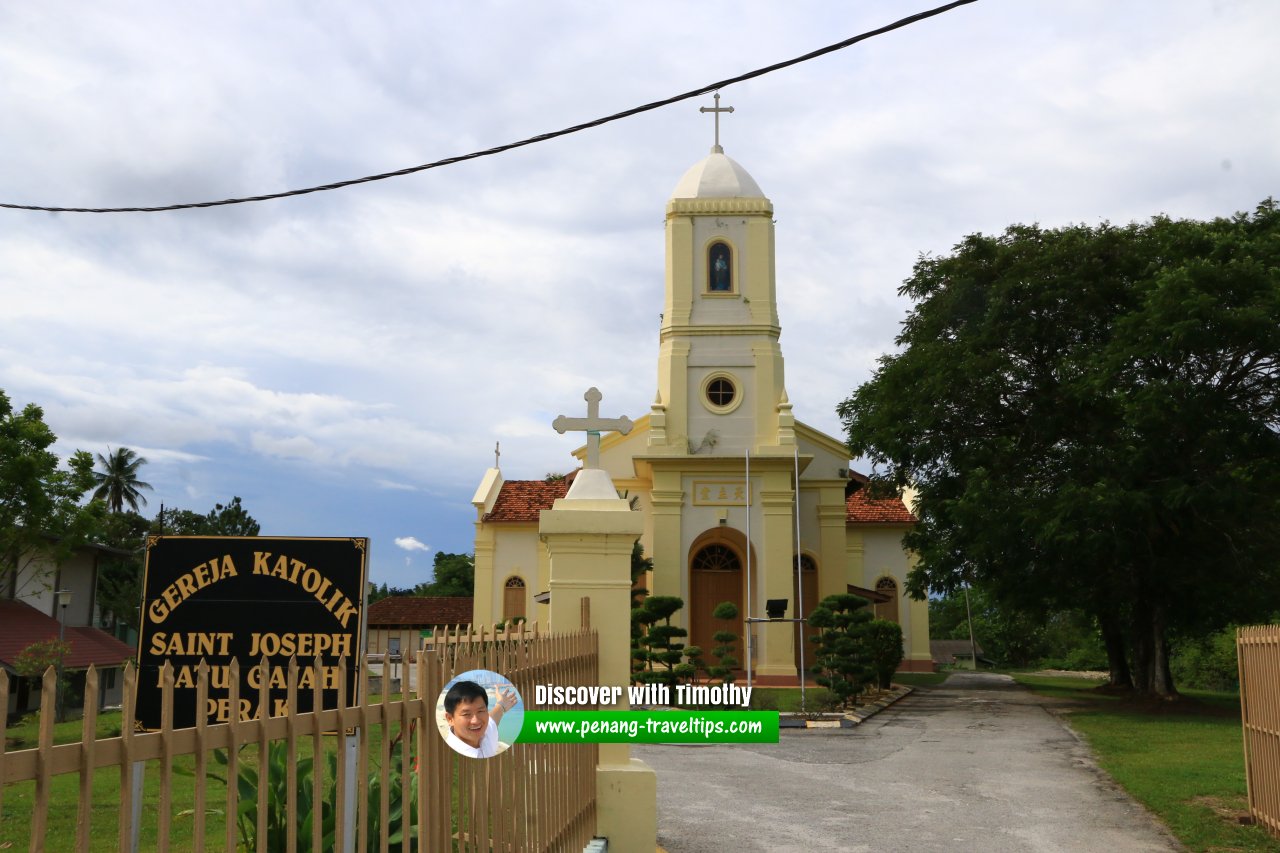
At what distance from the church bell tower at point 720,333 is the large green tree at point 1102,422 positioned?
11.6 ft

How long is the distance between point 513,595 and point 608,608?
29.7 meters

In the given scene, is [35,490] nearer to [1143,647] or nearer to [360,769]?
[360,769]

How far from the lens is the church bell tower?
30.9 meters

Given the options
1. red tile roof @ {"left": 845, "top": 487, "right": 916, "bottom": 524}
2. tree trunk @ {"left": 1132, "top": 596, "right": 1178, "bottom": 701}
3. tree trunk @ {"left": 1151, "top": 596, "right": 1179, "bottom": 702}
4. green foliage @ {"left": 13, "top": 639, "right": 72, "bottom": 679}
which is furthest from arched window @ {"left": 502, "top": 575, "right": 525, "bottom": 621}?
tree trunk @ {"left": 1151, "top": 596, "right": 1179, "bottom": 702}

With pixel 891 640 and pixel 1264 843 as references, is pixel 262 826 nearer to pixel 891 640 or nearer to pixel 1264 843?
pixel 1264 843

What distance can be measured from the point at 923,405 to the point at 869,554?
50.4ft

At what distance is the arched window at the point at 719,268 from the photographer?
3183cm

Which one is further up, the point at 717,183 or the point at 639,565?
the point at 717,183

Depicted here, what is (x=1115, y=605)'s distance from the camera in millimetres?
26750

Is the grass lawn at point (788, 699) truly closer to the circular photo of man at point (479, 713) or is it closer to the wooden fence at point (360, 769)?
the wooden fence at point (360, 769)

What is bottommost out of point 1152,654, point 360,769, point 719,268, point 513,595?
point 1152,654

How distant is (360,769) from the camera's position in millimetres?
3713

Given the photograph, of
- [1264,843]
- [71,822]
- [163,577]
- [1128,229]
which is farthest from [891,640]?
[163,577]

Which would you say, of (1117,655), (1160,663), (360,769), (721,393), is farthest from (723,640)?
(360,769)
